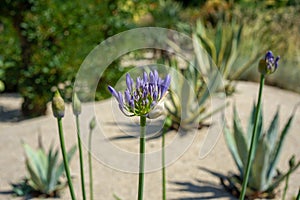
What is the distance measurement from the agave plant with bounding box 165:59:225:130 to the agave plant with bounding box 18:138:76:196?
1509 mm

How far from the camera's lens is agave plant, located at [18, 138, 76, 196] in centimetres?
313

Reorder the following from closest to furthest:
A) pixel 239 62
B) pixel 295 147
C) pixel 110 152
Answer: pixel 110 152 < pixel 295 147 < pixel 239 62

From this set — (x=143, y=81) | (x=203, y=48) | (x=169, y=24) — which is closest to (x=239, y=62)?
(x=203, y=48)

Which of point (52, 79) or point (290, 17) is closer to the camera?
point (52, 79)

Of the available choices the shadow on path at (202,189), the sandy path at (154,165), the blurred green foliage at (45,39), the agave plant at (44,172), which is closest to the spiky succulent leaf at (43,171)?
the agave plant at (44,172)

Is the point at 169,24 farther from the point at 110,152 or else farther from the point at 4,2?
the point at 110,152

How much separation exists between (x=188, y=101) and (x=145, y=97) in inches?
126

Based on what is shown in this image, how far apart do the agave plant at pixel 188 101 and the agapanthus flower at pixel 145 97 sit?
3.01m

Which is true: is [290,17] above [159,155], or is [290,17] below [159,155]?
above

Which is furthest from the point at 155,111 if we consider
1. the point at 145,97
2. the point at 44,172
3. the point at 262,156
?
the point at 44,172

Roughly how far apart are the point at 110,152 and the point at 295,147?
1.62m

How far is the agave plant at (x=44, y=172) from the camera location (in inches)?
123

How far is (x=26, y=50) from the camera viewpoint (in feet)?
18.9

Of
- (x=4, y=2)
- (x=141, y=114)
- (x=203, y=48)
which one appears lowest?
(x=141, y=114)
